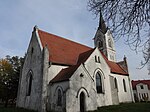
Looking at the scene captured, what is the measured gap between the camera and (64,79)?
49.6 feet

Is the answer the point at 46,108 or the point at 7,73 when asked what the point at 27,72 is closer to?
the point at 46,108

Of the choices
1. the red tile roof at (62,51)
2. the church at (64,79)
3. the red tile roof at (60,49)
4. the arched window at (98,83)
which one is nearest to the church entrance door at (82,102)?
the church at (64,79)

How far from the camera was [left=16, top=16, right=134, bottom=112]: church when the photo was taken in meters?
15.1

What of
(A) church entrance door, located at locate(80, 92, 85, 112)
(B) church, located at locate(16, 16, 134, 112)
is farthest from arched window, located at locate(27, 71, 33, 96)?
(A) church entrance door, located at locate(80, 92, 85, 112)

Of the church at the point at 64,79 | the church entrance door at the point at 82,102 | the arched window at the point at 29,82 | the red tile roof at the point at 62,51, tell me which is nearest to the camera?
the church at the point at 64,79

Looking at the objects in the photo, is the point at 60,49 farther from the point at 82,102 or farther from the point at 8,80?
the point at 8,80

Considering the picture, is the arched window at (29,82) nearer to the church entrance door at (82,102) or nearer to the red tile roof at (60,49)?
the red tile roof at (60,49)

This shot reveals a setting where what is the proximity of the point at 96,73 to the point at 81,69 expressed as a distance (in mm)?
4314

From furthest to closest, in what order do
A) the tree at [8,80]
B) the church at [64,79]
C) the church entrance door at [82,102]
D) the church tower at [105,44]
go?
the church tower at [105,44]
the tree at [8,80]
the church entrance door at [82,102]
the church at [64,79]

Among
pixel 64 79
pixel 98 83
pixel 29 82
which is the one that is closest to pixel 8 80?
pixel 29 82

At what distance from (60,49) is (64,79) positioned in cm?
706

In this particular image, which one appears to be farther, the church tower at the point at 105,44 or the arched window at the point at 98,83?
the church tower at the point at 105,44

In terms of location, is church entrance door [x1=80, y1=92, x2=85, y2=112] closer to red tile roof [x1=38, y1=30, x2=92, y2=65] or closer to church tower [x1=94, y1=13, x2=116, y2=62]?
red tile roof [x1=38, y1=30, x2=92, y2=65]

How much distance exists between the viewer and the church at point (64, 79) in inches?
595
